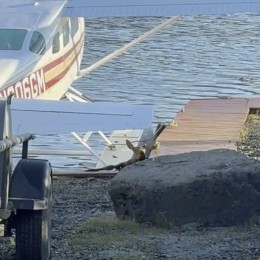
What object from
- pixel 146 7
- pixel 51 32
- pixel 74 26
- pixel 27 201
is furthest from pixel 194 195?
pixel 74 26

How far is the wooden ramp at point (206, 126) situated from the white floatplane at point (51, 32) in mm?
1355

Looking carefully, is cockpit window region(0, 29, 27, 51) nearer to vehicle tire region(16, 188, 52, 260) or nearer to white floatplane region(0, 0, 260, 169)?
white floatplane region(0, 0, 260, 169)

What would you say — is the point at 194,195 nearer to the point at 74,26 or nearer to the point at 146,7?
the point at 146,7

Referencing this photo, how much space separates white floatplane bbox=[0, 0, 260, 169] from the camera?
11992 mm

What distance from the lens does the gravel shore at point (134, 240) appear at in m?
6.65

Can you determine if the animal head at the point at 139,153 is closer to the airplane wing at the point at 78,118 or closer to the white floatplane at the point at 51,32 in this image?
the white floatplane at the point at 51,32

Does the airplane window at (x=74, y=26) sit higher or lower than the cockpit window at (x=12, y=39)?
lower

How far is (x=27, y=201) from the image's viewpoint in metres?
6.07

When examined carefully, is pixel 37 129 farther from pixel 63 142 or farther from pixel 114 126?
pixel 63 142

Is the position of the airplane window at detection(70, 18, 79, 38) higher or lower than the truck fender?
lower

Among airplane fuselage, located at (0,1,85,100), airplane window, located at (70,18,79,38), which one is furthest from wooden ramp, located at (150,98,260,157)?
airplane window, located at (70,18,79,38)

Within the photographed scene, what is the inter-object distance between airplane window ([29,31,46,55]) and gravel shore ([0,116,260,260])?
4.82 meters

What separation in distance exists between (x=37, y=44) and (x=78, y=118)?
5.11 meters

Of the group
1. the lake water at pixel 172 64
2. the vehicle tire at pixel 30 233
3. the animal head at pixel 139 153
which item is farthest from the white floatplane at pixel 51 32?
the vehicle tire at pixel 30 233
